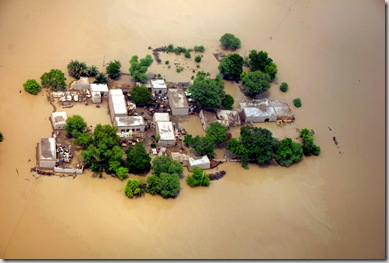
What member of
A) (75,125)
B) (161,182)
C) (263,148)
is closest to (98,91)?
(75,125)

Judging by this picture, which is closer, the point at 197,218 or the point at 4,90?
the point at 197,218

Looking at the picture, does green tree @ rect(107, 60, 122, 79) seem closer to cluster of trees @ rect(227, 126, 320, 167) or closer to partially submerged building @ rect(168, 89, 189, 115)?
partially submerged building @ rect(168, 89, 189, 115)

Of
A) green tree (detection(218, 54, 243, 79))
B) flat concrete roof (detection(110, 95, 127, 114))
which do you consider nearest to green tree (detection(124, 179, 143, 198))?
flat concrete roof (detection(110, 95, 127, 114))

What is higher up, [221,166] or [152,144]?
[152,144]

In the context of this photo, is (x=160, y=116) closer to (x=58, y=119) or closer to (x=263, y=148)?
(x=58, y=119)

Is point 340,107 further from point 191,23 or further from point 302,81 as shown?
point 191,23

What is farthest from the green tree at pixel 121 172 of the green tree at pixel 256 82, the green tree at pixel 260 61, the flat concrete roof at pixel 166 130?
the green tree at pixel 260 61

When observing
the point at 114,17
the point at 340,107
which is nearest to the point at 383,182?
the point at 340,107
